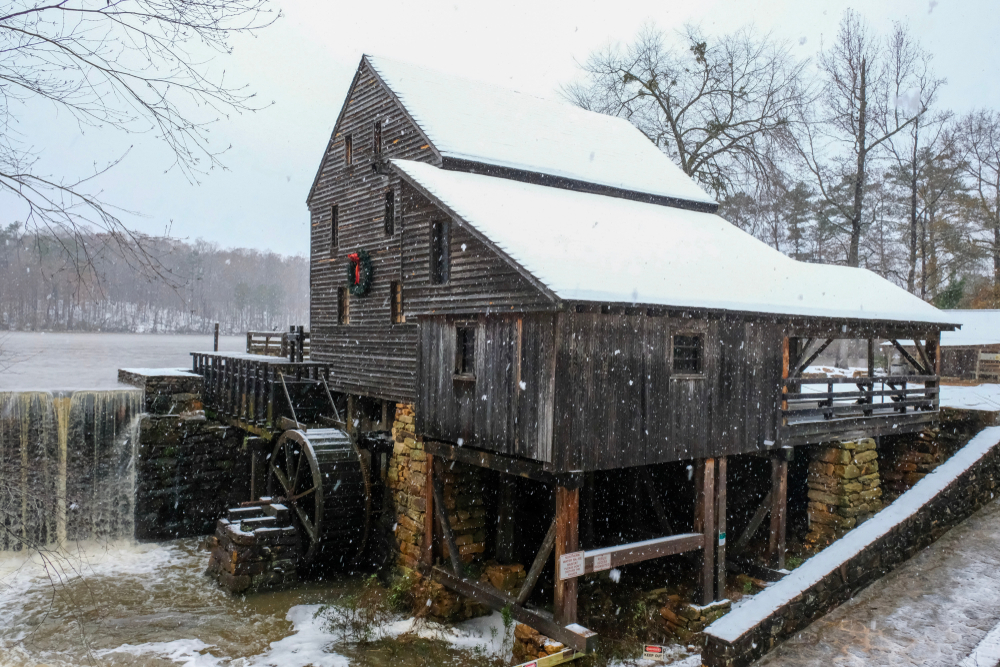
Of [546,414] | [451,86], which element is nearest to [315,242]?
[451,86]

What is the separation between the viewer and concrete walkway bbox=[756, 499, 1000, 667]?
6.68 m

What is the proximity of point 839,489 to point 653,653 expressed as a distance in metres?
4.98

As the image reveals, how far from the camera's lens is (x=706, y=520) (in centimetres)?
1086

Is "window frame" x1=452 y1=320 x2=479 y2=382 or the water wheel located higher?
"window frame" x1=452 y1=320 x2=479 y2=382

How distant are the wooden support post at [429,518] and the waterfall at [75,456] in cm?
965

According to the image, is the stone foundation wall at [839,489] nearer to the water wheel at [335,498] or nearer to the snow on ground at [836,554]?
the snow on ground at [836,554]

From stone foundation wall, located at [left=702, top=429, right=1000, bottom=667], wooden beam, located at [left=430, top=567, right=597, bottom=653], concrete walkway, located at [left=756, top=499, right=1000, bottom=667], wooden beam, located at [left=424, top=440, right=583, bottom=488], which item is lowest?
wooden beam, located at [left=430, top=567, right=597, bottom=653]

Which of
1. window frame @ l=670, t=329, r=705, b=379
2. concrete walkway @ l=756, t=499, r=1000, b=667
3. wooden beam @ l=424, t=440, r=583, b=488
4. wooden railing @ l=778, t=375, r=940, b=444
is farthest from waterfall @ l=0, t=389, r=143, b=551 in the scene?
concrete walkway @ l=756, t=499, r=1000, b=667

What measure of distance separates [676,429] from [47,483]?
15117 millimetres

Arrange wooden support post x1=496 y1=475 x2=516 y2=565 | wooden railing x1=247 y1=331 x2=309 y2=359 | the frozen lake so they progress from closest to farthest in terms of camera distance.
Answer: wooden support post x1=496 y1=475 x2=516 y2=565 → wooden railing x1=247 y1=331 x2=309 y2=359 → the frozen lake

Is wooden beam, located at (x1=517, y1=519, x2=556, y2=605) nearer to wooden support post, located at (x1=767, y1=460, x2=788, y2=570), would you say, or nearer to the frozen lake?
wooden support post, located at (x1=767, y1=460, x2=788, y2=570)

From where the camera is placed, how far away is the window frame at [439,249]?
463 inches

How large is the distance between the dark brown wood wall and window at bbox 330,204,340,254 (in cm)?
13

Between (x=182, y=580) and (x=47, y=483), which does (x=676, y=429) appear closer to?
(x=182, y=580)
